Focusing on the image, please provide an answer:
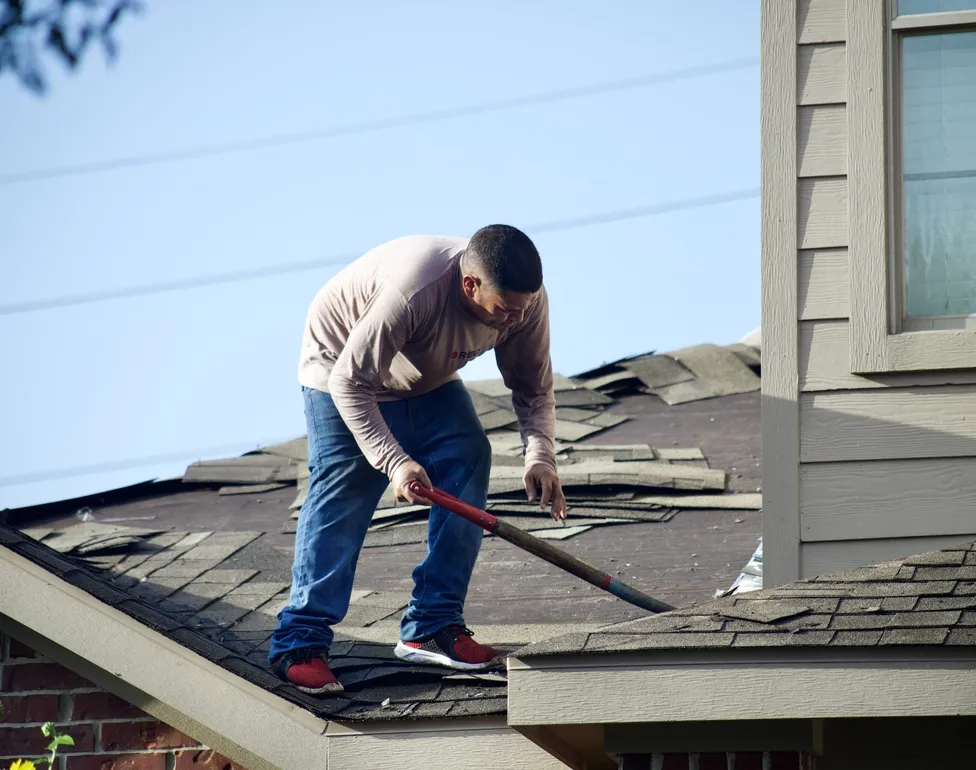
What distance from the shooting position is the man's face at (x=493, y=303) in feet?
13.6

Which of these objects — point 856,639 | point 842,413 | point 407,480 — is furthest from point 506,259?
point 856,639

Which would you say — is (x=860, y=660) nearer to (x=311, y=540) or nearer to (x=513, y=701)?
(x=513, y=701)

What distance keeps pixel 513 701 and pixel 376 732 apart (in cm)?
58

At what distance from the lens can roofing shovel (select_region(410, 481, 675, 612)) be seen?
426 centimetres

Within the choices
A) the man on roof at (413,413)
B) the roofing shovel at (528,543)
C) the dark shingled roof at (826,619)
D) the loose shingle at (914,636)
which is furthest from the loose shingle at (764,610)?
the man on roof at (413,413)

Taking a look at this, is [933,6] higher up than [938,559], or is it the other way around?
[933,6]

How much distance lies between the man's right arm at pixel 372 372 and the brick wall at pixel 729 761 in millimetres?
1186

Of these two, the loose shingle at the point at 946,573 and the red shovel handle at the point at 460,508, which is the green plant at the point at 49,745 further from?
the loose shingle at the point at 946,573

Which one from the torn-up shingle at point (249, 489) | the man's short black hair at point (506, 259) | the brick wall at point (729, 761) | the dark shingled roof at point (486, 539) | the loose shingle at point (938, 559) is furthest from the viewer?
the torn-up shingle at point (249, 489)

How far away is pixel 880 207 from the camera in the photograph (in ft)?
14.0

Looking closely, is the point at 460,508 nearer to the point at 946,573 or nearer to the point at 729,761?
the point at 729,761

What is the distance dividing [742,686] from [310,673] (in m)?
1.43

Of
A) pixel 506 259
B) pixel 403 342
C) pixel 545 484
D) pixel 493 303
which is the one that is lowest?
pixel 545 484

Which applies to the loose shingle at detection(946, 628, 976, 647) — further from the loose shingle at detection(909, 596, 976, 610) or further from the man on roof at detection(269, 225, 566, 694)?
the man on roof at detection(269, 225, 566, 694)
